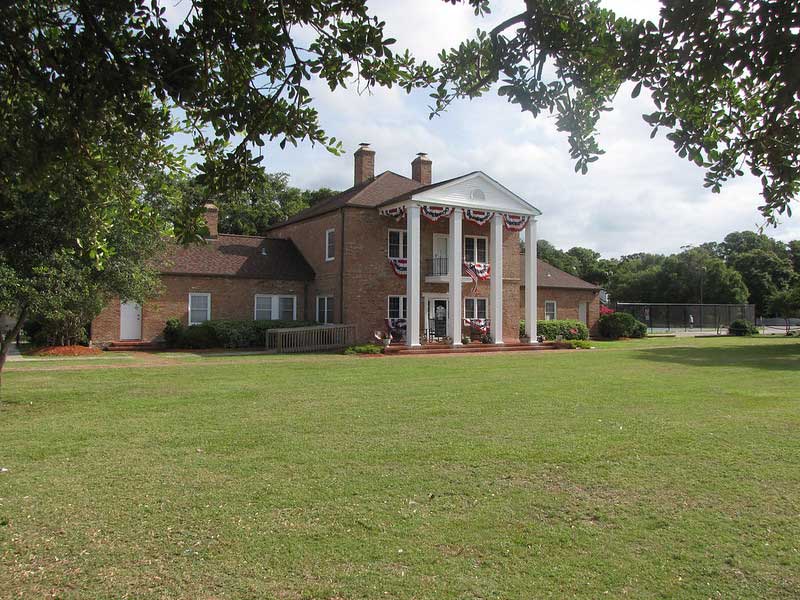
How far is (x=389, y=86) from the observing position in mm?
5402

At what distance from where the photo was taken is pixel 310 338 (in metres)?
25.6

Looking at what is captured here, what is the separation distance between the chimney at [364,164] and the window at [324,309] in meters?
6.97

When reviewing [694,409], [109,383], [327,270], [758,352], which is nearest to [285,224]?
[327,270]

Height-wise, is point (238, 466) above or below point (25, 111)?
below

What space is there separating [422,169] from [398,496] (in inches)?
1122

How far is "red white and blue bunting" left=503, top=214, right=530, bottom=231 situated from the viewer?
96.3 ft

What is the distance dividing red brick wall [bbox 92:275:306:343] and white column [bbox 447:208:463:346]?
7142mm

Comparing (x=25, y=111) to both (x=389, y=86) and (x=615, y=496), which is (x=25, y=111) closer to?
(x=389, y=86)

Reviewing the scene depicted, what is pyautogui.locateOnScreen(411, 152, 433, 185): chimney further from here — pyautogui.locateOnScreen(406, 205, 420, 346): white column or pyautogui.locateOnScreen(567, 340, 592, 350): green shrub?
pyautogui.locateOnScreen(567, 340, 592, 350): green shrub

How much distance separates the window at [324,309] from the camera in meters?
28.7

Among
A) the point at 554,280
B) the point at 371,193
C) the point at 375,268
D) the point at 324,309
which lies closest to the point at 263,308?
the point at 324,309

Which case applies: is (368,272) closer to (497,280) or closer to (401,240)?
(401,240)

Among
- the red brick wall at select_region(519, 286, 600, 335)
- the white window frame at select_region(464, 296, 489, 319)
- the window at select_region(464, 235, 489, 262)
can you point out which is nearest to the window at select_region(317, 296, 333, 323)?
the white window frame at select_region(464, 296, 489, 319)

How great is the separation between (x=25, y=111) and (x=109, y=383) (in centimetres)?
1047
